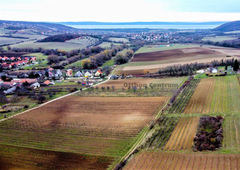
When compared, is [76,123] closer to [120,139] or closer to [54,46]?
[120,139]

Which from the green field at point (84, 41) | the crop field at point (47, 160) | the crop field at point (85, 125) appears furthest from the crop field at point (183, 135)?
the green field at point (84, 41)

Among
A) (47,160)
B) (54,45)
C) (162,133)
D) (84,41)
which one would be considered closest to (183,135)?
(162,133)

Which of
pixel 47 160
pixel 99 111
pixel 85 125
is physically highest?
pixel 99 111

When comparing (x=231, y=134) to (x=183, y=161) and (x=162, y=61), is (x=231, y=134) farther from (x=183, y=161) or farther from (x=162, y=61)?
(x=162, y=61)

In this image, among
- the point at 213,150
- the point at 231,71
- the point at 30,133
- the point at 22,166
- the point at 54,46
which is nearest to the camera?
the point at 213,150

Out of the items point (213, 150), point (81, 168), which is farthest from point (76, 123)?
point (213, 150)

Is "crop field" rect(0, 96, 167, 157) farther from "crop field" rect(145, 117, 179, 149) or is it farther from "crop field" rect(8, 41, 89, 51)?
"crop field" rect(8, 41, 89, 51)
